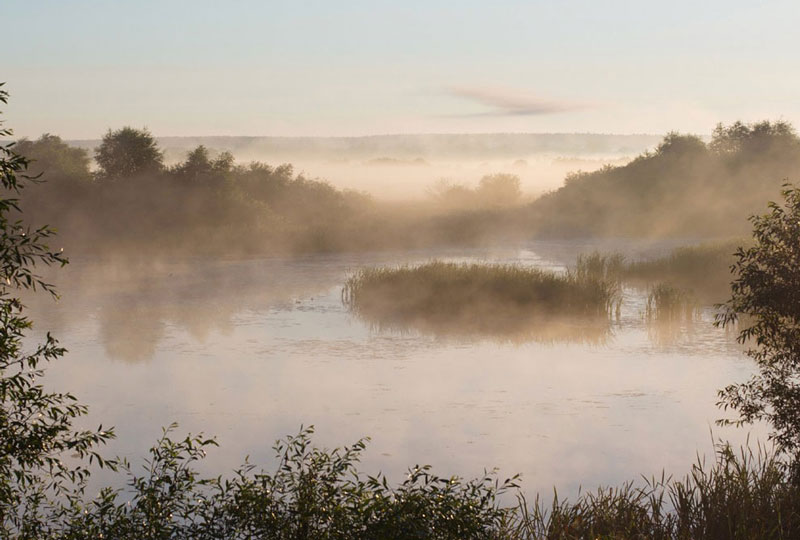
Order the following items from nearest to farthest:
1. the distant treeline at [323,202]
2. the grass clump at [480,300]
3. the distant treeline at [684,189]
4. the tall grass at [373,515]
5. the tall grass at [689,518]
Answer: the tall grass at [373,515] < the tall grass at [689,518] < the grass clump at [480,300] < the distant treeline at [323,202] < the distant treeline at [684,189]

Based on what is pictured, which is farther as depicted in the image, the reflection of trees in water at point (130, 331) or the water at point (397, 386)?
the reflection of trees in water at point (130, 331)

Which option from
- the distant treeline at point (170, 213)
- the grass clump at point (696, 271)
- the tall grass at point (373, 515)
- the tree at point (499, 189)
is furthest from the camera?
the tree at point (499, 189)

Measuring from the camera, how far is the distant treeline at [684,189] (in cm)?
4606

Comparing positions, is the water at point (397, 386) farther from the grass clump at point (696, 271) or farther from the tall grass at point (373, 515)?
the grass clump at point (696, 271)

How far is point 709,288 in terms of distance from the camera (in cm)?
2583

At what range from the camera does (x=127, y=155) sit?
4175 cm

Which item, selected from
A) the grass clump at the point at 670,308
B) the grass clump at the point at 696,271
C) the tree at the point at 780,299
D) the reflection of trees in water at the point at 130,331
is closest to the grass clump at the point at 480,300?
the grass clump at the point at 670,308

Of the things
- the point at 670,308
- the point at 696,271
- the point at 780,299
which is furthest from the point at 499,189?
the point at 780,299

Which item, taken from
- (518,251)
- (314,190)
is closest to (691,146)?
(518,251)

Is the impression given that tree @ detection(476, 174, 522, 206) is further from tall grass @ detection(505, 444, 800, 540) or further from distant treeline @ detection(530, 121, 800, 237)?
tall grass @ detection(505, 444, 800, 540)

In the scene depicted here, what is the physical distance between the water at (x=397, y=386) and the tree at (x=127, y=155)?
18.5 m

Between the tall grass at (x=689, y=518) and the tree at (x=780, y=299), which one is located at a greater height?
the tree at (x=780, y=299)

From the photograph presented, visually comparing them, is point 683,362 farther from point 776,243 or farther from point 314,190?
point 314,190

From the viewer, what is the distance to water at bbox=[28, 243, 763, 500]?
10703 mm
